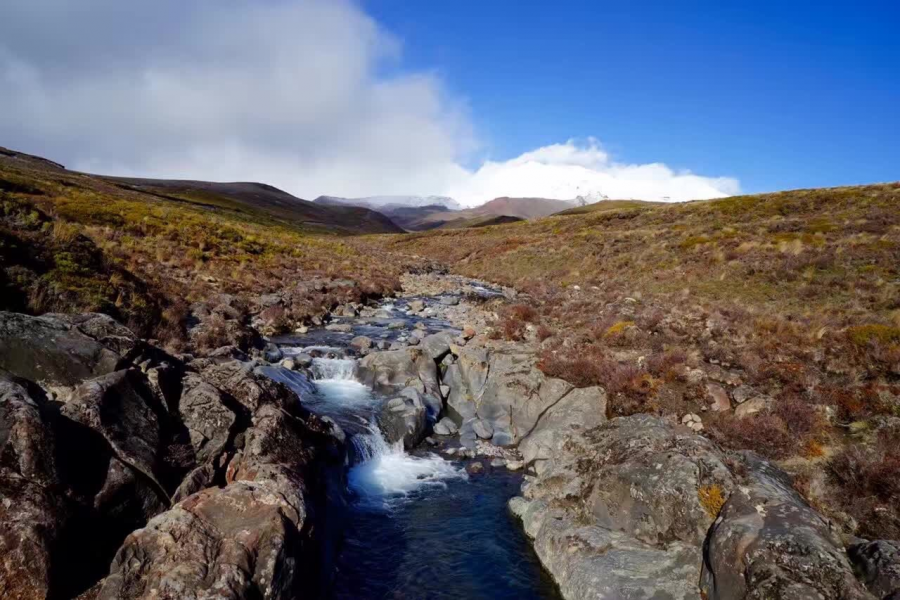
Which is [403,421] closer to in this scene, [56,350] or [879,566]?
[56,350]

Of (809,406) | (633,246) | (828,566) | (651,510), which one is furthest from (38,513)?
(633,246)

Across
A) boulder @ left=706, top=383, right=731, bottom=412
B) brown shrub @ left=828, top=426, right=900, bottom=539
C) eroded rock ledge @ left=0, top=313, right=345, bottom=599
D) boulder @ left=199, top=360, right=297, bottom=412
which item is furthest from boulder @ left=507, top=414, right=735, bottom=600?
boulder @ left=199, top=360, right=297, bottom=412

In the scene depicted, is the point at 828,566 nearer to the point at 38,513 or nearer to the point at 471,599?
the point at 471,599

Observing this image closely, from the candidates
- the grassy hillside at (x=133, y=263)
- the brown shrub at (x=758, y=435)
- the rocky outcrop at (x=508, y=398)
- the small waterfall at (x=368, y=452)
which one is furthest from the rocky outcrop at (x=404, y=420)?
the grassy hillside at (x=133, y=263)

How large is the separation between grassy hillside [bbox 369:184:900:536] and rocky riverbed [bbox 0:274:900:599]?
173cm

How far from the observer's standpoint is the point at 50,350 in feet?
29.6

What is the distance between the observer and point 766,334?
19.0 metres

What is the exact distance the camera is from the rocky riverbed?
6.71 m

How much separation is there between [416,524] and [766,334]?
54.9ft

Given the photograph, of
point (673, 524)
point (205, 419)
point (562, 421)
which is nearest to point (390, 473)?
point (562, 421)

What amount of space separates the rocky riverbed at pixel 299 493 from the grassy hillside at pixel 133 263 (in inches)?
235

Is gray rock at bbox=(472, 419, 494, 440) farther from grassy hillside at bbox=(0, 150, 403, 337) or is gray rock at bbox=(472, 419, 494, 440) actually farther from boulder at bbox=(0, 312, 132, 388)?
grassy hillside at bbox=(0, 150, 403, 337)

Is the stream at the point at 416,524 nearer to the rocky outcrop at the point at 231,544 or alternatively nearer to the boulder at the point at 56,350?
the rocky outcrop at the point at 231,544

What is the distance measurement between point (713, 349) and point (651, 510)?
380 inches
